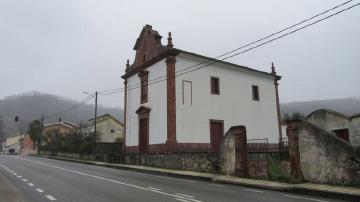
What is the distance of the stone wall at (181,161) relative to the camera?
64.2 feet

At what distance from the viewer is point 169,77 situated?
87.2ft

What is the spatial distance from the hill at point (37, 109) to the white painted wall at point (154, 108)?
81293 millimetres

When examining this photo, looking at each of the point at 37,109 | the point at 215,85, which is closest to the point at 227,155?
the point at 215,85

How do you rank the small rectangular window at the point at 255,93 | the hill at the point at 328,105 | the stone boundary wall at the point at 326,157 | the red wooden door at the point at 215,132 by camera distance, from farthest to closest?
the hill at the point at 328,105 < the small rectangular window at the point at 255,93 < the red wooden door at the point at 215,132 < the stone boundary wall at the point at 326,157

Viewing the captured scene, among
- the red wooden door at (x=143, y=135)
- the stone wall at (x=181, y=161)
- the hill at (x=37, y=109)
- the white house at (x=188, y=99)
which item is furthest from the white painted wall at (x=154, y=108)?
the hill at (x=37, y=109)

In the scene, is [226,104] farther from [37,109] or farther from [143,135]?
[37,109]

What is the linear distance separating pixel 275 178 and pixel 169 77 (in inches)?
527

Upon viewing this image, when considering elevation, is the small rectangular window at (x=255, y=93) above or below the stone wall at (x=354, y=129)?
above

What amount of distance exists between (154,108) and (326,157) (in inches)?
664

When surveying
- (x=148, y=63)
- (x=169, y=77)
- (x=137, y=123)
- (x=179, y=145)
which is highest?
(x=148, y=63)

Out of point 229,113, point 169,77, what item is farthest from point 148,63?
point 229,113

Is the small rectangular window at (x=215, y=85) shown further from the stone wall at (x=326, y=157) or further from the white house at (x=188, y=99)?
the stone wall at (x=326, y=157)

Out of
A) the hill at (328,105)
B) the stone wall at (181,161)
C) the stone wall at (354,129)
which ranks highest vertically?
the hill at (328,105)

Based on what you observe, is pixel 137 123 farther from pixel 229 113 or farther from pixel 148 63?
pixel 229 113
